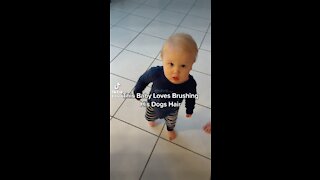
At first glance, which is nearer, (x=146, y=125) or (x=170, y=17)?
(x=146, y=125)

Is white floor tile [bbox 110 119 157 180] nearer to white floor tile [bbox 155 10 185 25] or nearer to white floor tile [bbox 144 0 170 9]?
white floor tile [bbox 155 10 185 25]

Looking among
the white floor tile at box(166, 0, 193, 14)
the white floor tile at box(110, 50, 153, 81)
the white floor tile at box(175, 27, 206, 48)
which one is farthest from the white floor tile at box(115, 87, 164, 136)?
the white floor tile at box(166, 0, 193, 14)

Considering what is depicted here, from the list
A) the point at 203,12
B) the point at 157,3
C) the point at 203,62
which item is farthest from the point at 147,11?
the point at 203,62

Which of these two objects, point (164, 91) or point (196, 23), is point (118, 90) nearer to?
point (164, 91)

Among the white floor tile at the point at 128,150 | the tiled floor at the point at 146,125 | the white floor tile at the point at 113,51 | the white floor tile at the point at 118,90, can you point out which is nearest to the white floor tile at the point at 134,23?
the tiled floor at the point at 146,125

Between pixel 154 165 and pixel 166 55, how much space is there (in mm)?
363

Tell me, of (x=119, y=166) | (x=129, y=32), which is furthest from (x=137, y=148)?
(x=129, y=32)

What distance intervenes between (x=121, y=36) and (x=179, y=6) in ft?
1.63

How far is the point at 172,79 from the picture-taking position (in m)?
0.51

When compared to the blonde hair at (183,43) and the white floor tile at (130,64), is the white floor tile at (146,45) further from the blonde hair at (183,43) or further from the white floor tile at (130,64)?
the blonde hair at (183,43)

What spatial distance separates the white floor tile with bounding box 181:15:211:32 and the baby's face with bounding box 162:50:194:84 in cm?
58

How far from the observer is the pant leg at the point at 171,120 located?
646mm

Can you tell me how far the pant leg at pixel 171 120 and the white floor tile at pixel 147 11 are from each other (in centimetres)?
75
